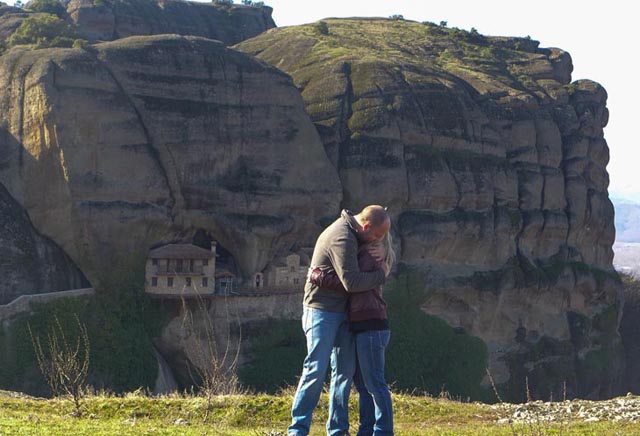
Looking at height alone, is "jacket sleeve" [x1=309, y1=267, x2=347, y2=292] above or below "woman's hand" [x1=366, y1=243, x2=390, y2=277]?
below

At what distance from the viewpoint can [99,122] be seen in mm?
39031

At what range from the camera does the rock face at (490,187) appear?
152 feet

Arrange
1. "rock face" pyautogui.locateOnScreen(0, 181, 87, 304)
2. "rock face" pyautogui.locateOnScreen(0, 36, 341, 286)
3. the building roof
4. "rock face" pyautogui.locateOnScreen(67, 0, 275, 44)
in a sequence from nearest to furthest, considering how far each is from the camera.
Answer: "rock face" pyautogui.locateOnScreen(0, 181, 87, 304), "rock face" pyautogui.locateOnScreen(0, 36, 341, 286), the building roof, "rock face" pyautogui.locateOnScreen(67, 0, 275, 44)

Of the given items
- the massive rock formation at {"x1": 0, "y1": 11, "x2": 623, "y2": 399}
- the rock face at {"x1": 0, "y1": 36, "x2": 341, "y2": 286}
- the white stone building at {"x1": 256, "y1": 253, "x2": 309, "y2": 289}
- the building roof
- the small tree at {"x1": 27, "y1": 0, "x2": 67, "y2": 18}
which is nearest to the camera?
the rock face at {"x1": 0, "y1": 36, "x2": 341, "y2": 286}

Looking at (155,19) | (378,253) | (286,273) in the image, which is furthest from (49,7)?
(378,253)

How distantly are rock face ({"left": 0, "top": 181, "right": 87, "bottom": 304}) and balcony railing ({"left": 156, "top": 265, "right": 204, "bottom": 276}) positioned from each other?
3.03m

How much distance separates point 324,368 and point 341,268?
1.13 metres

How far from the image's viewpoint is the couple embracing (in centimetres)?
1067

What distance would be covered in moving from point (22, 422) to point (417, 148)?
3665 cm

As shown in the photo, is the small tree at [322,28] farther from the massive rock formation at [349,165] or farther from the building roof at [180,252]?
the building roof at [180,252]

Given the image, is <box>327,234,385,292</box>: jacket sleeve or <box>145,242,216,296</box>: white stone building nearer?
<box>327,234,385,292</box>: jacket sleeve

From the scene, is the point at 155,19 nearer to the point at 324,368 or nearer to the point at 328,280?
the point at 328,280

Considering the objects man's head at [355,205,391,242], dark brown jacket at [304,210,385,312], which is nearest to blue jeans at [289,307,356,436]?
dark brown jacket at [304,210,385,312]

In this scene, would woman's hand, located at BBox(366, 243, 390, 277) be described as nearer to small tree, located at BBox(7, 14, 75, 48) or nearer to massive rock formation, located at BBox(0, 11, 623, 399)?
massive rock formation, located at BBox(0, 11, 623, 399)
